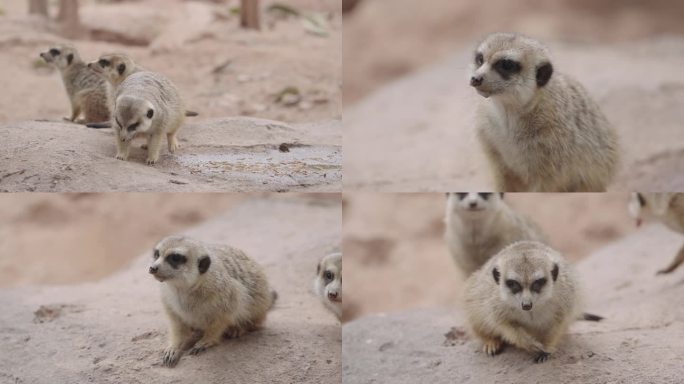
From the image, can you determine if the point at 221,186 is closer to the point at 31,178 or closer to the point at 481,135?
the point at 31,178

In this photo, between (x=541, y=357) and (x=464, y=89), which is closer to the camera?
(x=541, y=357)

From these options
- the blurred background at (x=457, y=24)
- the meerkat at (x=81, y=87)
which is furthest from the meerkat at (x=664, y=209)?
the blurred background at (x=457, y=24)

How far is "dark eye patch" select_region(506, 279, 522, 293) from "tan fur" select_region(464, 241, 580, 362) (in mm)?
12

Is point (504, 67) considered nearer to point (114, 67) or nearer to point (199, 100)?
point (199, 100)

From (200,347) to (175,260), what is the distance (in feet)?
1.00

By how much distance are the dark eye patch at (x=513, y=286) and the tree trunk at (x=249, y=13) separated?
125 cm

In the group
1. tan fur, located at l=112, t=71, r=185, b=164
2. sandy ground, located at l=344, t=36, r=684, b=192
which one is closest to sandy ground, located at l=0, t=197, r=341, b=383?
sandy ground, located at l=344, t=36, r=684, b=192

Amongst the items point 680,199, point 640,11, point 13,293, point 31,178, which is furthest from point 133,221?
point 640,11

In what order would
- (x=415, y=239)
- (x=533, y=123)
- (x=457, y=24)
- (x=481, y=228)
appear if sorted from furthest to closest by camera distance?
(x=457, y=24) → (x=415, y=239) → (x=481, y=228) → (x=533, y=123)

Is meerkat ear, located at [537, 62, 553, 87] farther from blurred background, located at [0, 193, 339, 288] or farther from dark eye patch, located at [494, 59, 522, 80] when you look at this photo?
blurred background, located at [0, 193, 339, 288]

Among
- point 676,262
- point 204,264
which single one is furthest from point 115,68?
point 676,262

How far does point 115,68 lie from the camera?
8.51 ft

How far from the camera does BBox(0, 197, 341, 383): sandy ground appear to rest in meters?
2.71

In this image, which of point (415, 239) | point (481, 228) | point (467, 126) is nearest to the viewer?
point (467, 126)
